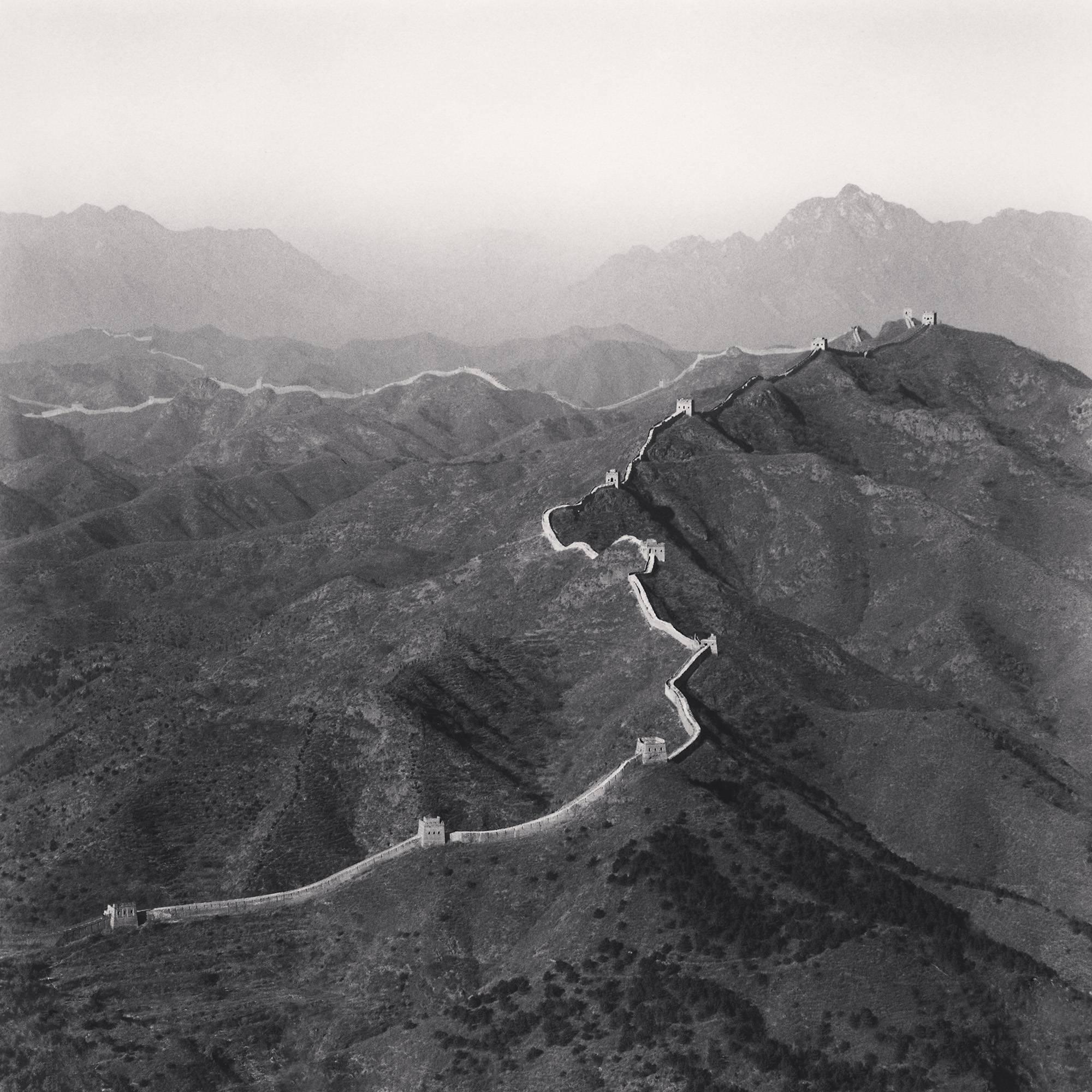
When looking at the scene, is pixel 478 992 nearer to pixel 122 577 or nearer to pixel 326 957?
pixel 326 957

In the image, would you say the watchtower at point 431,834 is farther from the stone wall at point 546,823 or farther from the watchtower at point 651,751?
the watchtower at point 651,751

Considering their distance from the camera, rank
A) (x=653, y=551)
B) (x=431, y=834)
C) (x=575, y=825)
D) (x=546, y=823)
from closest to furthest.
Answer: (x=575, y=825) < (x=546, y=823) < (x=431, y=834) < (x=653, y=551)

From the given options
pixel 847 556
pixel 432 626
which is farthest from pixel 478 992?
pixel 847 556

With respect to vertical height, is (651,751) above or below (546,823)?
above

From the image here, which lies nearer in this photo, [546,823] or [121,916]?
[121,916]

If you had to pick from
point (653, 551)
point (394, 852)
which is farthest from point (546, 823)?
point (653, 551)

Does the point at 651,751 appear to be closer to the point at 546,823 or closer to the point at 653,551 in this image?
the point at 546,823
